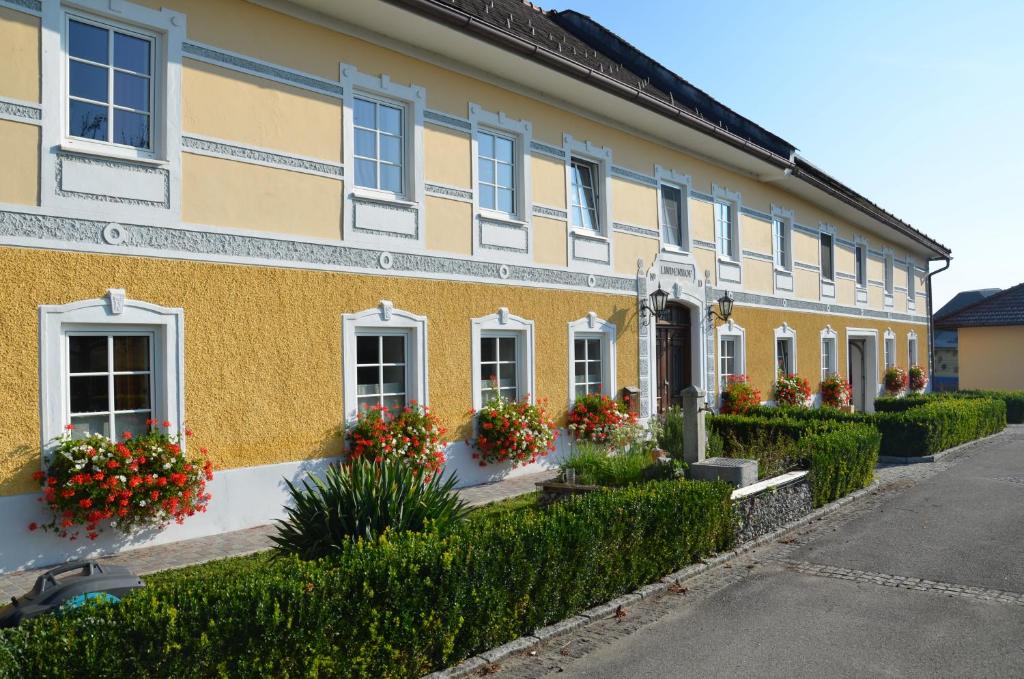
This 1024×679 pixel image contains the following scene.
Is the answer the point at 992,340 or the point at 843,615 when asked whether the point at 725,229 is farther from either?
the point at 992,340

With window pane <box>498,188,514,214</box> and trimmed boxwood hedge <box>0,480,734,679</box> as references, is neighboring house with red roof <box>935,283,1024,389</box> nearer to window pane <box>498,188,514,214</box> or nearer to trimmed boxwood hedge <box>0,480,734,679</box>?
window pane <box>498,188,514,214</box>

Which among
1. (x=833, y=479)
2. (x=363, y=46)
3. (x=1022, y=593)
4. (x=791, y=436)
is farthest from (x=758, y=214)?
(x=1022, y=593)

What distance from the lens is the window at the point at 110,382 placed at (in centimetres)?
770

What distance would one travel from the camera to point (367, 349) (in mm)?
10344

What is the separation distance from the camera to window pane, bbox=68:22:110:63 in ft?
25.5

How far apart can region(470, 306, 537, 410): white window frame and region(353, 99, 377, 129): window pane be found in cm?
307

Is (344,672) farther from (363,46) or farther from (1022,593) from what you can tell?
(363,46)

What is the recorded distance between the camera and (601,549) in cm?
628

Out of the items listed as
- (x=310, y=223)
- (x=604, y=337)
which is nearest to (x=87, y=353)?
(x=310, y=223)

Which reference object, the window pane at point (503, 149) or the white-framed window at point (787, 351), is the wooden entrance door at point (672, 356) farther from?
the window pane at point (503, 149)

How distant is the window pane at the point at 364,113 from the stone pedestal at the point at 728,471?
19.5 feet

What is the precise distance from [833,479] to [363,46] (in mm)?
8259

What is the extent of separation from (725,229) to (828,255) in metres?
6.76

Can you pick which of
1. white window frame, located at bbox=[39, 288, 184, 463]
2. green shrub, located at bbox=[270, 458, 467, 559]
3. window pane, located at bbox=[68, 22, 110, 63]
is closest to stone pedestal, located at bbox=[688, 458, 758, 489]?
green shrub, located at bbox=[270, 458, 467, 559]
